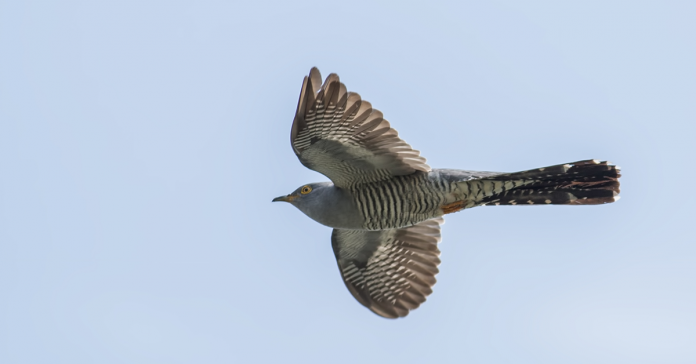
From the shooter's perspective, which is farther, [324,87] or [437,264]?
[437,264]

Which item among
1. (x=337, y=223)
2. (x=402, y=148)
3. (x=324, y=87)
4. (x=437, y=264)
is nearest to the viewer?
(x=324, y=87)

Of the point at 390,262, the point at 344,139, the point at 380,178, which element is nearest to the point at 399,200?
the point at 380,178

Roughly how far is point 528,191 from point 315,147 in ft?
8.46

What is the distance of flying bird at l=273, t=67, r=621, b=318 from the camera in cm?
861

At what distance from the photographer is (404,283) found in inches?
434

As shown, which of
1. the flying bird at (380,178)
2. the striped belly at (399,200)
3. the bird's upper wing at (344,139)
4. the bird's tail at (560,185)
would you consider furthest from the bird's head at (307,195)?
the bird's tail at (560,185)

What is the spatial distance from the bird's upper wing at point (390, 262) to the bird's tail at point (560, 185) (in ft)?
5.36

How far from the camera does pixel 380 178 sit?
31.4ft

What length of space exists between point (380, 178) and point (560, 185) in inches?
82.2

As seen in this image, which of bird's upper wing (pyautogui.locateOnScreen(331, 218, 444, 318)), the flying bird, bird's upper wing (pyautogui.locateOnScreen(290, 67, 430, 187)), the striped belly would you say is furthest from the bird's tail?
bird's upper wing (pyautogui.locateOnScreen(331, 218, 444, 318))

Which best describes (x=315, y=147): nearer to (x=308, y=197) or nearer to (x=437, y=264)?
(x=308, y=197)

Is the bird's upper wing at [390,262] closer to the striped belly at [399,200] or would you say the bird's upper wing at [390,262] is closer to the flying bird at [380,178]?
the flying bird at [380,178]

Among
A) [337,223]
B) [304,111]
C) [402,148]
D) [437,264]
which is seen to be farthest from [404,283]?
[304,111]

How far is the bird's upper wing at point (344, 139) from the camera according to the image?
847 centimetres
